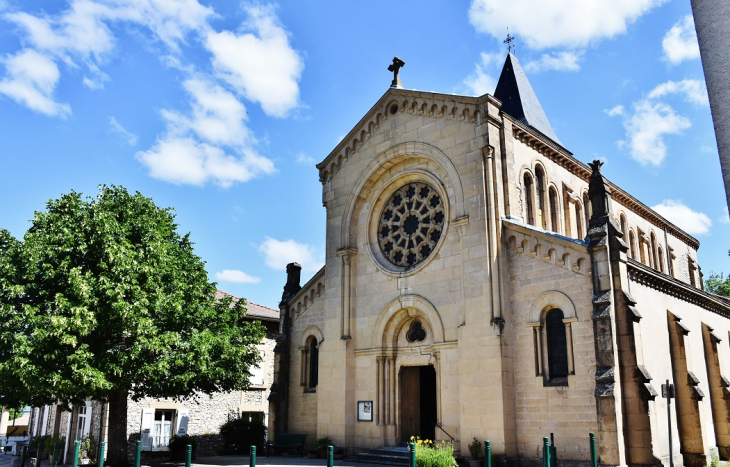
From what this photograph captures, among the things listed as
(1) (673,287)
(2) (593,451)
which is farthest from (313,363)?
(1) (673,287)

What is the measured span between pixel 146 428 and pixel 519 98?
23.0 meters

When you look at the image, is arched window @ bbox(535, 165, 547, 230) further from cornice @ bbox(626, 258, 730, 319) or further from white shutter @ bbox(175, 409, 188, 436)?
white shutter @ bbox(175, 409, 188, 436)

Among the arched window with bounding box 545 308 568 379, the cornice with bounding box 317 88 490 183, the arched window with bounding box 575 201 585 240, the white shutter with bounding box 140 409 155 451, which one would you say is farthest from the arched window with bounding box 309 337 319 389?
the arched window with bounding box 575 201 585 240

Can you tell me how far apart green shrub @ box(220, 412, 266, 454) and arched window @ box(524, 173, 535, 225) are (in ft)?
44.2

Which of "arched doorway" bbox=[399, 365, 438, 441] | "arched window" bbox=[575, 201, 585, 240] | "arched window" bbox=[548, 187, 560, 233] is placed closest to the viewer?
"arched doorway" bbox=[399, 365, 438, 441]

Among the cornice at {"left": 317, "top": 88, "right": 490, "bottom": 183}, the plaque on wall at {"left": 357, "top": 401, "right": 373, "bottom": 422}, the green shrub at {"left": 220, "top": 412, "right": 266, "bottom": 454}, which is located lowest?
the green shrub at {"left": 220, "top": 412, "right": 266, "bottom": 454}

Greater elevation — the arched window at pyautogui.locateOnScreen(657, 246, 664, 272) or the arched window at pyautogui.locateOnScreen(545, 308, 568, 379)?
the arched window at pyautogui.locateOnScreen(657, 246, 664, 272)

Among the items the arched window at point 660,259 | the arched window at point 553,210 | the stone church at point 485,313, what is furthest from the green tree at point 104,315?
the arched window at point 660,259

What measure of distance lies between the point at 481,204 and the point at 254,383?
16.0 meters

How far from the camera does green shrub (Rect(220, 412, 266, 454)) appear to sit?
23781mm

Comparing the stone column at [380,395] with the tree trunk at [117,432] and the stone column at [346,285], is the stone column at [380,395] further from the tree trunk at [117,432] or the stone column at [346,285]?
the tree trunk at [117,432]

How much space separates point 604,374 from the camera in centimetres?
1560

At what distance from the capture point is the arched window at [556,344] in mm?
17219

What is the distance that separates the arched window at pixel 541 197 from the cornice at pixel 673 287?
4.59m
